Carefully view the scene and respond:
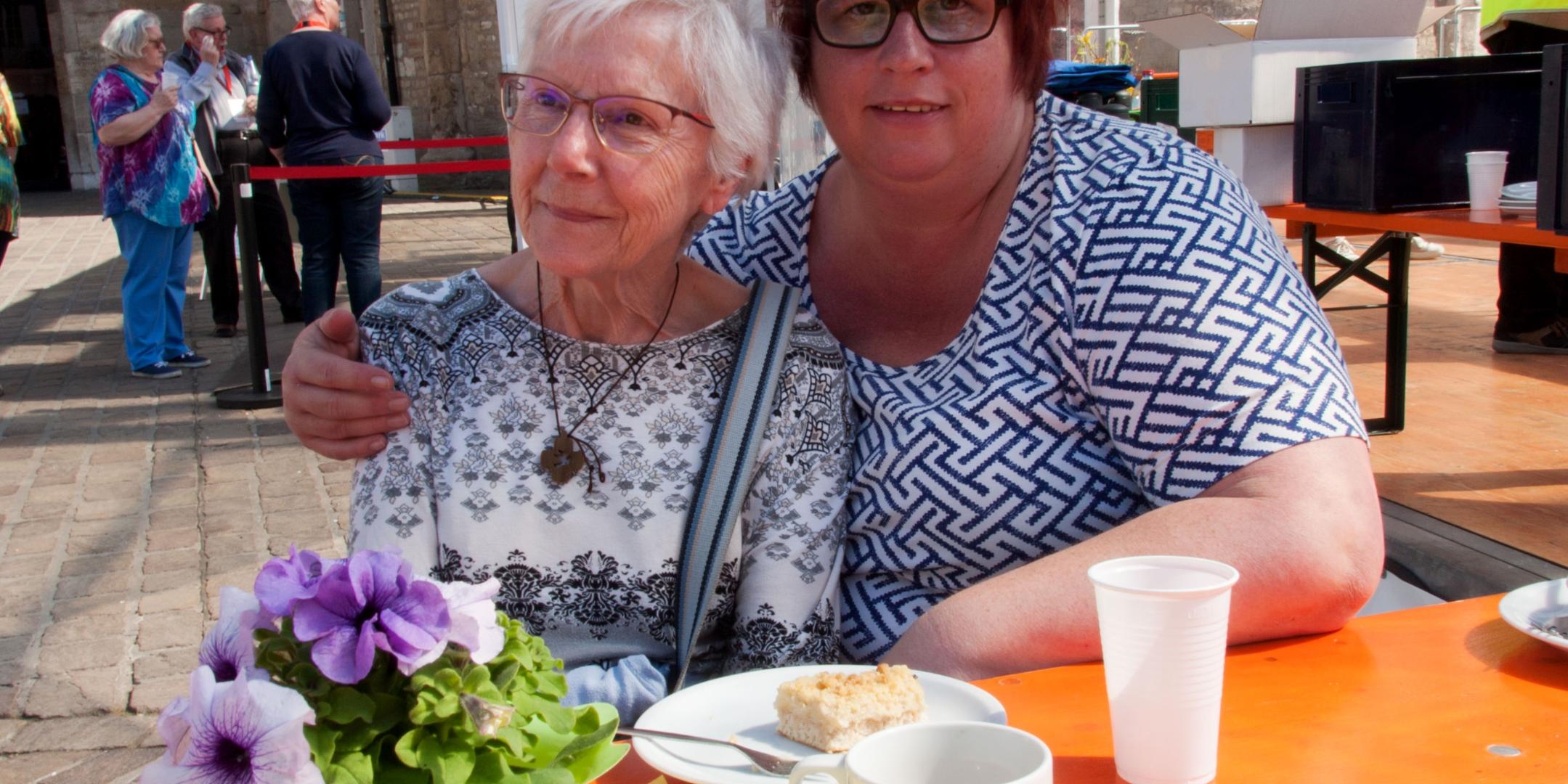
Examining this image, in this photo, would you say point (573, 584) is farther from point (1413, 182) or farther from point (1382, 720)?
point (1413, 182)

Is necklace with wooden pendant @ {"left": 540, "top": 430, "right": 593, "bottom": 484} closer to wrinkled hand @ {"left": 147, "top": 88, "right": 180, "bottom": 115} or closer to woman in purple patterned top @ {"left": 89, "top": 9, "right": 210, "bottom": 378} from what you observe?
woman in purple patterned top @ {"left": 89, "top": 9, "right": 210, "bottom": 378}

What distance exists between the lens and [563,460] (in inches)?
72.9

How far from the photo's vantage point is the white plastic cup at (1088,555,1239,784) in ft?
3.41

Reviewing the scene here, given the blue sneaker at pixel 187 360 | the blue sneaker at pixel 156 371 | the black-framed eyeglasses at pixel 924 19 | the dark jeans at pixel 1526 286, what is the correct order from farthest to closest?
the blue sneaker at pixel 187 360 → the blue sneaker at pixel 156 371 → the dark jeans at pixel 1526 286 → the black-framed eyeglasses at pixel 924 19

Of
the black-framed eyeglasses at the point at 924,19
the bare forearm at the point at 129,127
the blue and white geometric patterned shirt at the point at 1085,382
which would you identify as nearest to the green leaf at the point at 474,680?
the blue and white geometric patterned shirt at the point at 1085,382

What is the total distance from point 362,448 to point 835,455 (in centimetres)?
63

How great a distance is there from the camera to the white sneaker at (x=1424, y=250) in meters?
8.88

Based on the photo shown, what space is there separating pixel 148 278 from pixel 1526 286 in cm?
667

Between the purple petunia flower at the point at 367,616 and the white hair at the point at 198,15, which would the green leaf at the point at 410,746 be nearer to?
the purple petunia flower at the point at 367,616

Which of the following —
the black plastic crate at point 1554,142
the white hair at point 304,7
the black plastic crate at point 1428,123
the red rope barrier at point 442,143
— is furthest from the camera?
the white hair at point 304,7

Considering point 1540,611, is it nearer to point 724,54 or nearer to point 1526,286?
point 724,54

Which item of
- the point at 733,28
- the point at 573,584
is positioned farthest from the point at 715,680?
the point at 733,28

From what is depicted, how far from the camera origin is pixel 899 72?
1.95 metres

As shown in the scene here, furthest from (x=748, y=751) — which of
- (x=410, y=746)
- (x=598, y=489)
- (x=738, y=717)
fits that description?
(x=598, y=489)
